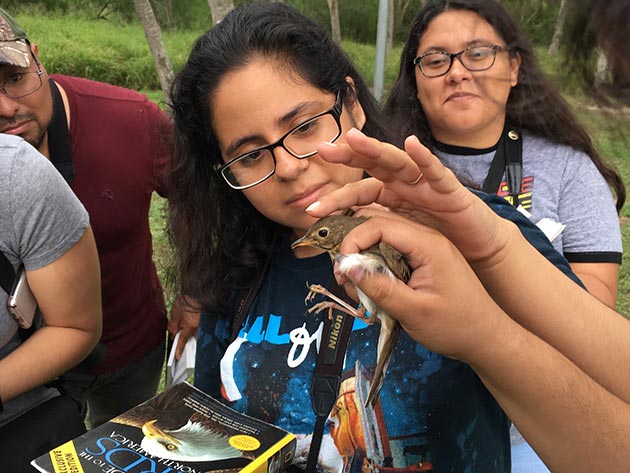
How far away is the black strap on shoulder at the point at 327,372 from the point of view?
1.36 metres

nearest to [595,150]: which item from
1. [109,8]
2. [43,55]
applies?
[43,55]

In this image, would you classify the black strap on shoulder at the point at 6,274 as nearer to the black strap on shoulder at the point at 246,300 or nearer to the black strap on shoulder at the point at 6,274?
the black strap on shoulder at the point at 6,274

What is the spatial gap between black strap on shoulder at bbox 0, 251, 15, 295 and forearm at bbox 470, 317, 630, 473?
135 cm

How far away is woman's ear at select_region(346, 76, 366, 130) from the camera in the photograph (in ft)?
5.54

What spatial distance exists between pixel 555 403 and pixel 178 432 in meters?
0.85

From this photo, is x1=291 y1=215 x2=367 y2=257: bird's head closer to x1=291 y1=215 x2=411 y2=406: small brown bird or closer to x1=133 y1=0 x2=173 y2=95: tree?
x1=291 y1=215 x2=411 y2=406: small brown bird

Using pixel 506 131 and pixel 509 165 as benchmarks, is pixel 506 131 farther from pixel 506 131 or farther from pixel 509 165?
pixel 509 165

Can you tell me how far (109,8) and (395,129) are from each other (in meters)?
27.4

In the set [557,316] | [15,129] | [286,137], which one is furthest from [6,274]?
[557,316]

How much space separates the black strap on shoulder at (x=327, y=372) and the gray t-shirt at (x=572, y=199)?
3.16 feet

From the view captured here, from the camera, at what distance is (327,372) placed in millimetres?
1384

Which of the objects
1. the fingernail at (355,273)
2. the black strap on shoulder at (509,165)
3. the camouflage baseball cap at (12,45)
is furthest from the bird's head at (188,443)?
the camouflage baseball cap at (12,45)

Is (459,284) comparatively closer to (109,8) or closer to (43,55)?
(43,55)

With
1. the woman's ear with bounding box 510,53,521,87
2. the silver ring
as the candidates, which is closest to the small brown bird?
the silver ring
